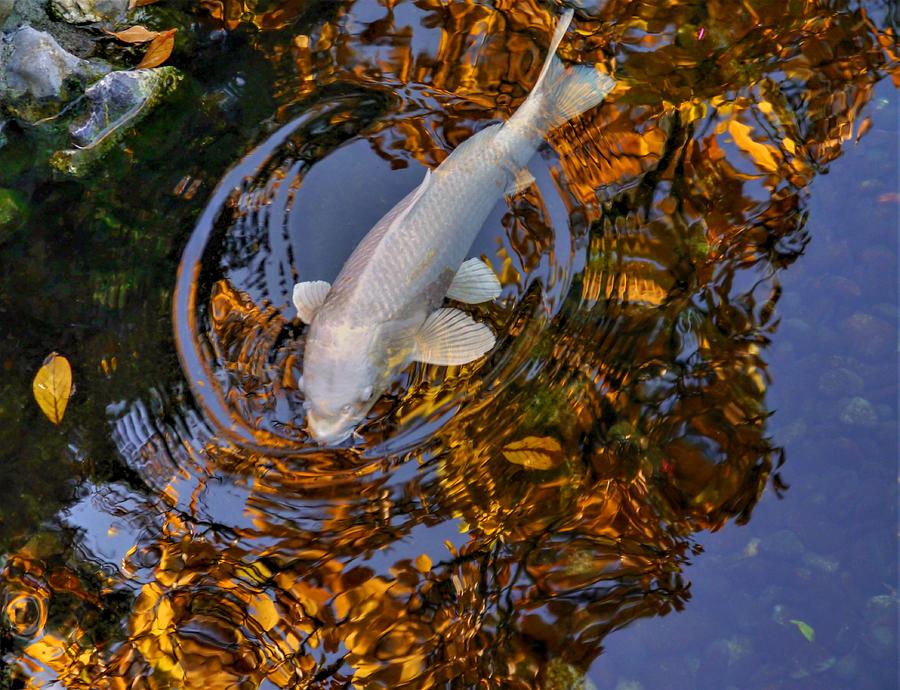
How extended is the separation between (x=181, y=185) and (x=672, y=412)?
124 inches

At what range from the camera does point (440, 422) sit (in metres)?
4.31

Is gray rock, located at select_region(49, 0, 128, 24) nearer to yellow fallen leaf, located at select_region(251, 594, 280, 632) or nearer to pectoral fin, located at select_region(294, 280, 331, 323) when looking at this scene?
pectoral fin, located at select_region(294, 280, 331, 323)

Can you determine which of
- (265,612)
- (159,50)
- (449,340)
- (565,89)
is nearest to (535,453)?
(449,340)

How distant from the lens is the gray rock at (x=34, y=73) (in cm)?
517

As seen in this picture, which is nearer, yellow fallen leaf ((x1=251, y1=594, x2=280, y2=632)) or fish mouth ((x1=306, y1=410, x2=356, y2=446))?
yellow fallen leaf ((x1=251, y1=594, x2=280, y2=632))

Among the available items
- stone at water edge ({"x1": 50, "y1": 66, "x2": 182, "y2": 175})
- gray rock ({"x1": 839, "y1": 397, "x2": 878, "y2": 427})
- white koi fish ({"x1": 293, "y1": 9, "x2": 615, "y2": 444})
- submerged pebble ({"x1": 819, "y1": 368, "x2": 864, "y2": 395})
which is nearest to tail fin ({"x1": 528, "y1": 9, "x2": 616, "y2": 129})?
white koi fish ({"x1": 293, "y1": 9, "x2": 615, "y2": 444})

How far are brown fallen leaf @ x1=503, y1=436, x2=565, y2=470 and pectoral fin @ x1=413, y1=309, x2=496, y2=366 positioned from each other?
20.4 inches

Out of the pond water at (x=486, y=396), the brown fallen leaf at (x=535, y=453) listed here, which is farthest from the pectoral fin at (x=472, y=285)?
the brown fallen leaf at (x=535, y=453)

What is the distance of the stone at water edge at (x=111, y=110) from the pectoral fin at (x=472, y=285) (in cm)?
244

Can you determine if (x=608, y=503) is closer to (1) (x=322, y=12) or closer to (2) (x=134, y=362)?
(2) (x=134, y=362)

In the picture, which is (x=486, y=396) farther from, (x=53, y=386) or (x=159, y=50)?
(x=159, y=50)

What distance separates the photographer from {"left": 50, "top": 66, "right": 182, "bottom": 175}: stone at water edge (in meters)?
5.16

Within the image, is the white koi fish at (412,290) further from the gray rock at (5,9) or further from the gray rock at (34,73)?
the gray rock at (5,9)

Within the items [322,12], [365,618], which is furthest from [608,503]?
[322,12]
